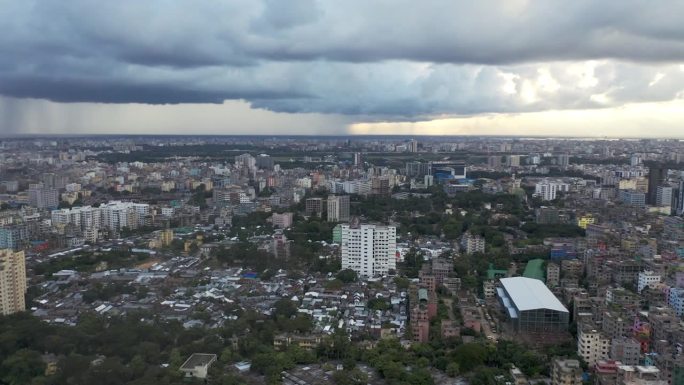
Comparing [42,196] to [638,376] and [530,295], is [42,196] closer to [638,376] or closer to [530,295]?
[530,295]

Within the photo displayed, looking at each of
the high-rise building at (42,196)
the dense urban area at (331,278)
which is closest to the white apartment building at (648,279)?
the dense urban area at (331,278)

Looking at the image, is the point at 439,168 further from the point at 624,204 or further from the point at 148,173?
the point at 148,173

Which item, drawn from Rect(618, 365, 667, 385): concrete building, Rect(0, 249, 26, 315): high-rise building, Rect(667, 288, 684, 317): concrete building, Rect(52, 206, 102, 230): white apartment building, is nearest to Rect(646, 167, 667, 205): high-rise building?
Rect(667, 288, 684, 317): concrete building

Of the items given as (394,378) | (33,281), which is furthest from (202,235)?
(394,378)

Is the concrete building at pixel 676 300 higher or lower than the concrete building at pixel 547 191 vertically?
lower

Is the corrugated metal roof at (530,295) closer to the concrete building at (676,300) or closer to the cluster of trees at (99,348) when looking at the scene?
the concrete building at (676,300)

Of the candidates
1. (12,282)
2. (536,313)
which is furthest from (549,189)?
(12,282)

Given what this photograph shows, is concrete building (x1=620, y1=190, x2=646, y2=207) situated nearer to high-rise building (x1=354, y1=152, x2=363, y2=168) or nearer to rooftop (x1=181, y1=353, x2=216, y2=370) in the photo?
high-rise building (x1=354, y1=152, x2=363, y2=168)
